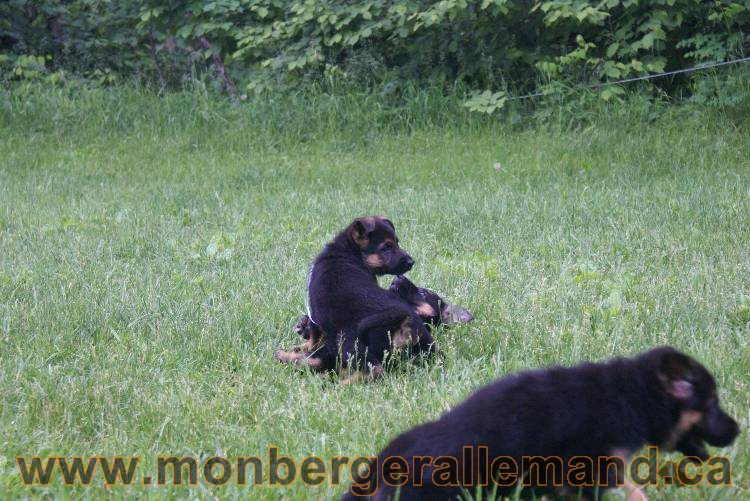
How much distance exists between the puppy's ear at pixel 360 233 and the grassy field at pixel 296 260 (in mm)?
706

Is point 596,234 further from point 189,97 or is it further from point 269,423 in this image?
point 189,97

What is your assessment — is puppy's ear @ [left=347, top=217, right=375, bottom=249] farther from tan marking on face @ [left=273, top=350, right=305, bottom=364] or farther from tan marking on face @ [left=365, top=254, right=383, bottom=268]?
tan marking on face @ [left=273, top=350, right=305, bottom=364]

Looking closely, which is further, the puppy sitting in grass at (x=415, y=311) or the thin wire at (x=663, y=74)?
the thin wire at (x=663, y=74)

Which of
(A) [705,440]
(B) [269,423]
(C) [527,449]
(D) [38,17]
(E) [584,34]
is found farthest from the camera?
(D) [38,17]

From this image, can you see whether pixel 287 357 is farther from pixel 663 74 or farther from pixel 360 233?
pixel 663 74

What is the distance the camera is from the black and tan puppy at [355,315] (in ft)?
Result: 14.7

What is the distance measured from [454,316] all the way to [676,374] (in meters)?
2.19

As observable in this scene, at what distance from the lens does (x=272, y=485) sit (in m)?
3.31

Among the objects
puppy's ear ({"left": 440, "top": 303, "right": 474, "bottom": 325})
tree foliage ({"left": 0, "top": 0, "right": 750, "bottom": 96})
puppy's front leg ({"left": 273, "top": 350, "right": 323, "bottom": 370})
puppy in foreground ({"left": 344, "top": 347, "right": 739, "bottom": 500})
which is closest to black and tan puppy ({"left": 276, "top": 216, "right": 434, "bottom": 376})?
puppy's front leg ({"left": 273, "top": 350, "right": 323, "bottom": 370})

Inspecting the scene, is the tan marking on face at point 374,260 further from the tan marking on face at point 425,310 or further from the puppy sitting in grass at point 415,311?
the tan marking on face at point 425,310

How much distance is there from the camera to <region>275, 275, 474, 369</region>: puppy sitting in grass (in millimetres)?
4836

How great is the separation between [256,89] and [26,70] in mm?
4388

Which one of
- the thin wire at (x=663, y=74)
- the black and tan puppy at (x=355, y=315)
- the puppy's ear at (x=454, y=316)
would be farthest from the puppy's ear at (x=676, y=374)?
the thin wire at (x=663, y=74)

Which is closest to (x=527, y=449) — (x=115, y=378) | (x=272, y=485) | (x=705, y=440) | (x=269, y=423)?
(x=705, y=440)
